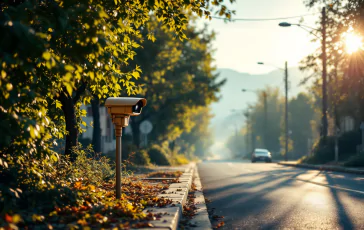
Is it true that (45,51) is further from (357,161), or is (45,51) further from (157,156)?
(157,156)

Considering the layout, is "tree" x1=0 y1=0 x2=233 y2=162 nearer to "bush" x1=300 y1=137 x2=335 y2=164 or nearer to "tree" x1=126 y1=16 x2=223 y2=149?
"tree" x1=126 y1=16 x2=223 y2=149

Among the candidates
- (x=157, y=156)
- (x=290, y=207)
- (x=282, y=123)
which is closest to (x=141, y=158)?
(x=157, y=156)

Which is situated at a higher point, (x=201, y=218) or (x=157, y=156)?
(x=157, y=156)

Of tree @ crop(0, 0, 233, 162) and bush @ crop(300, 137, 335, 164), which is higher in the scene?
tree @ crop(0, 0, 233, 162)

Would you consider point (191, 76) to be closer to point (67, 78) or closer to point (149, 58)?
point (149, 58)

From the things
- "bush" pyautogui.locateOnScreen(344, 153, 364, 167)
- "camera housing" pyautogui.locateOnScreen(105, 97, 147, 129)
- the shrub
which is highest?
"camera housing" pyautogui.locateOnScreen(105, 97, 147, 129)

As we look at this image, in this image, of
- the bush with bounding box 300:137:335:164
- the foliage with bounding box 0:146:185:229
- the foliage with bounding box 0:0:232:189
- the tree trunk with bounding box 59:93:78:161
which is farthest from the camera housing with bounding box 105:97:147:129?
the bush with bounding box 300:137:335:164

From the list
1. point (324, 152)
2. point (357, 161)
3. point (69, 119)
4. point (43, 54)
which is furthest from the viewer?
point (324, 152)

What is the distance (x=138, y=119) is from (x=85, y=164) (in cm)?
2902

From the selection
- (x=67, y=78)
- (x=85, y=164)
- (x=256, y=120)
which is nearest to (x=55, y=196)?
(x=67, y=78)

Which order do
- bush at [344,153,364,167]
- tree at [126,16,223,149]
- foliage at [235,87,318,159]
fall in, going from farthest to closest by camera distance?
foliage at [235,87,318,159] < tree at [126,16,223,149] < bush at [344,153,364,167]

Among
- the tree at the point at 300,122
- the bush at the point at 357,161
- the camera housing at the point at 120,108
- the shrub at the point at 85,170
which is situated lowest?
the bush at the point at 357,161

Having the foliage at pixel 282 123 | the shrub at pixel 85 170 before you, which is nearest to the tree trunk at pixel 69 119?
the shrub at pixel 85 170

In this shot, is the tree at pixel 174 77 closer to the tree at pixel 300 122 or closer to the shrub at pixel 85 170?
the shrub at pixel 85 170
